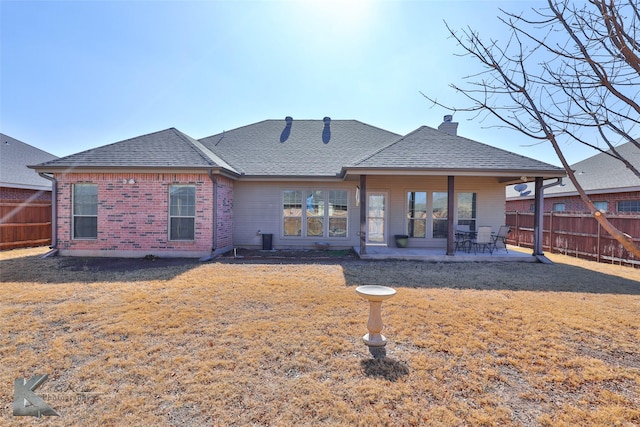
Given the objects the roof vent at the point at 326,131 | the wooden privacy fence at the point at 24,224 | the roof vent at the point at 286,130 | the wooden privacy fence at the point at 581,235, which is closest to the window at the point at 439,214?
the wooden privacy fence at the point at 581,235

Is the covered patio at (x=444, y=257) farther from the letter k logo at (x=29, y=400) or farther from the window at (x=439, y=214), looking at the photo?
the letter k logo at (x=29, y=400)

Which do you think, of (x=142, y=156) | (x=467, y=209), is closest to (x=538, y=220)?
(x=467, y=209)

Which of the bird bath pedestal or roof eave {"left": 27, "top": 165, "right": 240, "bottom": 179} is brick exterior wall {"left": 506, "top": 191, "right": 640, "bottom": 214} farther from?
roof eave {"left": 27, "top": 165, "right": 240, "bottom": 179}

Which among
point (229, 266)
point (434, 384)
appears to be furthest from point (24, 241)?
point (434, 384)

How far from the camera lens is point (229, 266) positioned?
27.5 ft

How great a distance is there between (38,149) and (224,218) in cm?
1460

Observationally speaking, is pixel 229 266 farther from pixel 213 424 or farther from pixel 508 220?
pixel 508 220

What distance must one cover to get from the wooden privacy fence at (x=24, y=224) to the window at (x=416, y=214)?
1507cm

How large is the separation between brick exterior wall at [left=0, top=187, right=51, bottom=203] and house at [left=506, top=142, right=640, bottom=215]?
2243 centimetres

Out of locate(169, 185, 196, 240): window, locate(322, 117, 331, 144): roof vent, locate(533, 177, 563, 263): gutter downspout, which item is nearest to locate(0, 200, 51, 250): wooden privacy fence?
locate(169, 185, 196, 240): window

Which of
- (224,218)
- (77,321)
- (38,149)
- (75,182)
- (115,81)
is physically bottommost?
(77,321)

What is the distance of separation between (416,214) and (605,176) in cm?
898

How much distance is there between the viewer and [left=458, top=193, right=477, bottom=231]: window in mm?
11289

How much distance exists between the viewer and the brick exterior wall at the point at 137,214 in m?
9.57
